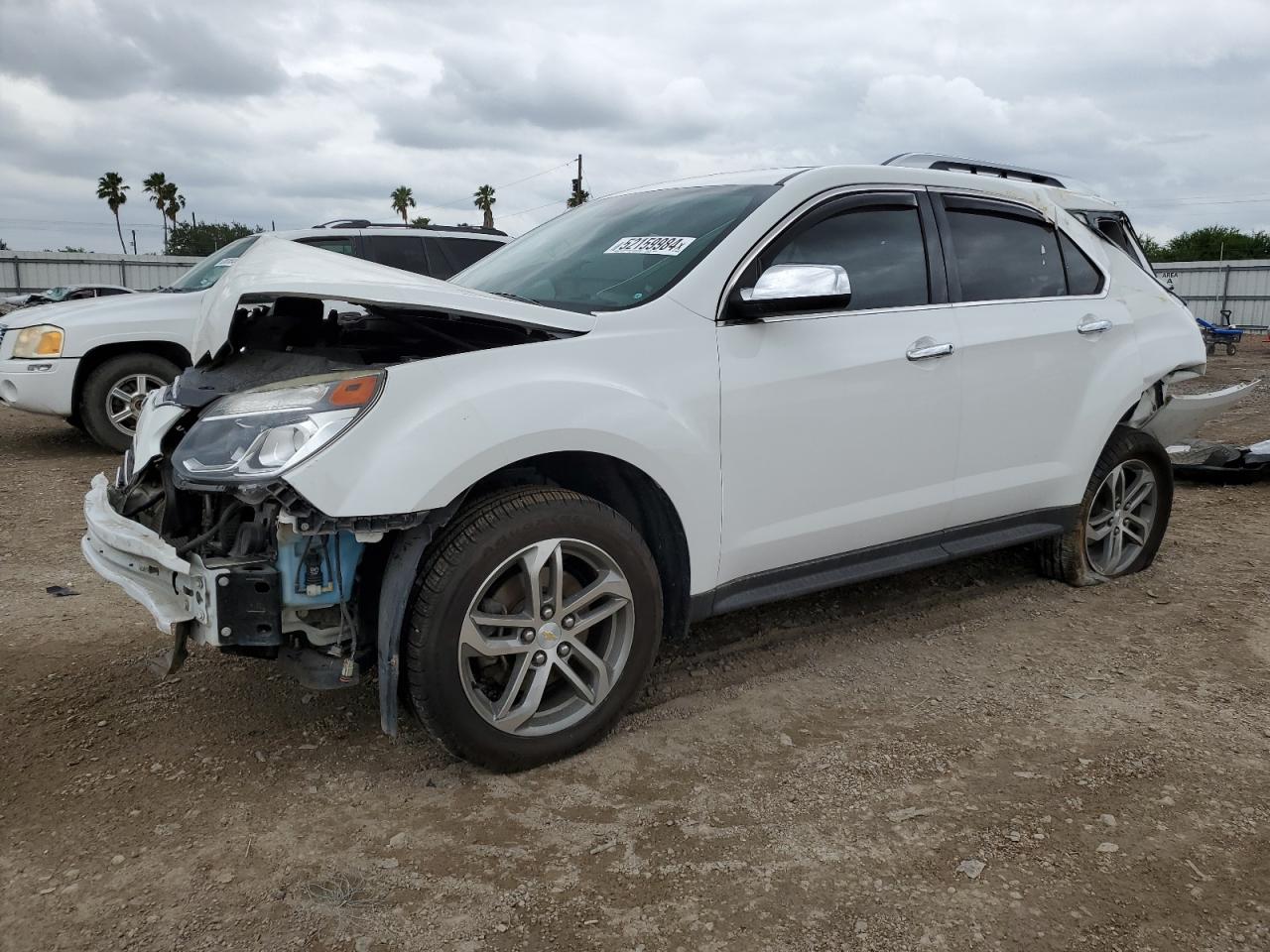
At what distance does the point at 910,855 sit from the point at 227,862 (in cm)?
175

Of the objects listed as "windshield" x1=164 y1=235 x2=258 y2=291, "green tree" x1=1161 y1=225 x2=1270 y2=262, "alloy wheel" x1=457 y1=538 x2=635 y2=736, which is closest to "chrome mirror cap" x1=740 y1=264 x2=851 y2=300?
"alloy wheel" x1=457 y1=538 x2=635 y2=736

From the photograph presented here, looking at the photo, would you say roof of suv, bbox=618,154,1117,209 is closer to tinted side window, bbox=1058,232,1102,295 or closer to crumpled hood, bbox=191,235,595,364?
tinted side window, bbox=1058,232,1102,295

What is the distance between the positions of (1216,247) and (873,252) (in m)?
64.1

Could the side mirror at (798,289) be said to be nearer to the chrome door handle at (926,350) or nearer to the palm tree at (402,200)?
the chrome door handle at (926,350)

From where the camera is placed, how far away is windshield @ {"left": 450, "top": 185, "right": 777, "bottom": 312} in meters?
3.38

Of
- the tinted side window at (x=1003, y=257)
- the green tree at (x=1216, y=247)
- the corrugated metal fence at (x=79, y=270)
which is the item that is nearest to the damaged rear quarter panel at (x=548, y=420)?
the tinted side window at (x=1003, y=257)

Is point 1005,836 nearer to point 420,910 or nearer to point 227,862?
point 420,910

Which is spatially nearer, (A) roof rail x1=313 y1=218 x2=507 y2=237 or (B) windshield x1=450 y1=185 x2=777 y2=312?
(B) windshield x1=450 y1=185 x2=777 y2=312

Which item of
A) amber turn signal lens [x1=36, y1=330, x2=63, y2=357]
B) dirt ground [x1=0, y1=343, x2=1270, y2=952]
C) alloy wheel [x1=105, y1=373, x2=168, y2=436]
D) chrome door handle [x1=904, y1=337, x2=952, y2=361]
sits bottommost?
dirt ground [x1=0, y1=343, x2=1270, y2=952]

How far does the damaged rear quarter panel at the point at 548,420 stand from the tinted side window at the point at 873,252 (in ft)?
2.10

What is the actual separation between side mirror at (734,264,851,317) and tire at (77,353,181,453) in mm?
6295

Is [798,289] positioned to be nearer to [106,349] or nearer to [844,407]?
[844,407]

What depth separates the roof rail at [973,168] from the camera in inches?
167

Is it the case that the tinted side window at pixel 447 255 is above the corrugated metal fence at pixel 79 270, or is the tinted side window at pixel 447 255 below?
below
